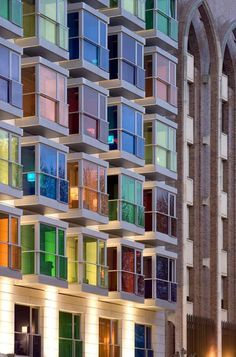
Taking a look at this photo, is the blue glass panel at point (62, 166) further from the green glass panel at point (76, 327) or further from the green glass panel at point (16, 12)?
the green glass panel at point (76, 327)

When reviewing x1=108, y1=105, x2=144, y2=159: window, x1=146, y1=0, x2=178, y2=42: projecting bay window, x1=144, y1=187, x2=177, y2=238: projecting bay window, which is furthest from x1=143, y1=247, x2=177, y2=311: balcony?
x1=146, y1=0, x2=178, y2=42: projecting bay window

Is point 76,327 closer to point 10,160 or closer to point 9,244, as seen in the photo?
point 9,244

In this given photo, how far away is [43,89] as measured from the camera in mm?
59250

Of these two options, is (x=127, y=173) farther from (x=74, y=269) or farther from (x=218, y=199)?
(x=218, y=199)

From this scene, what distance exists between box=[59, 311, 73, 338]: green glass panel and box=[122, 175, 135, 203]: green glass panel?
583 centimetres

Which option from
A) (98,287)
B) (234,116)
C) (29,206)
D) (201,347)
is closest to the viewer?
(29,206)

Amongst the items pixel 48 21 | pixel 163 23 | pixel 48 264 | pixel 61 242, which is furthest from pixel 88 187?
pixel 163 23

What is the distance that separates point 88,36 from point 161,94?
22.9 feet

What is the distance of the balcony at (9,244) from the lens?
185 feet

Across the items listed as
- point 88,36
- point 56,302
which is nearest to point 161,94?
point 88,36

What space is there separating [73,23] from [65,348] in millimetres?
12635

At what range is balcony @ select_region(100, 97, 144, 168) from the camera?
213 feet

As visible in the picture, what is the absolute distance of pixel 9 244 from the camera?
185 feet

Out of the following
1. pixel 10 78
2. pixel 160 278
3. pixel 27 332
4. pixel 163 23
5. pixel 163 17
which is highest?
pixel 163 17
